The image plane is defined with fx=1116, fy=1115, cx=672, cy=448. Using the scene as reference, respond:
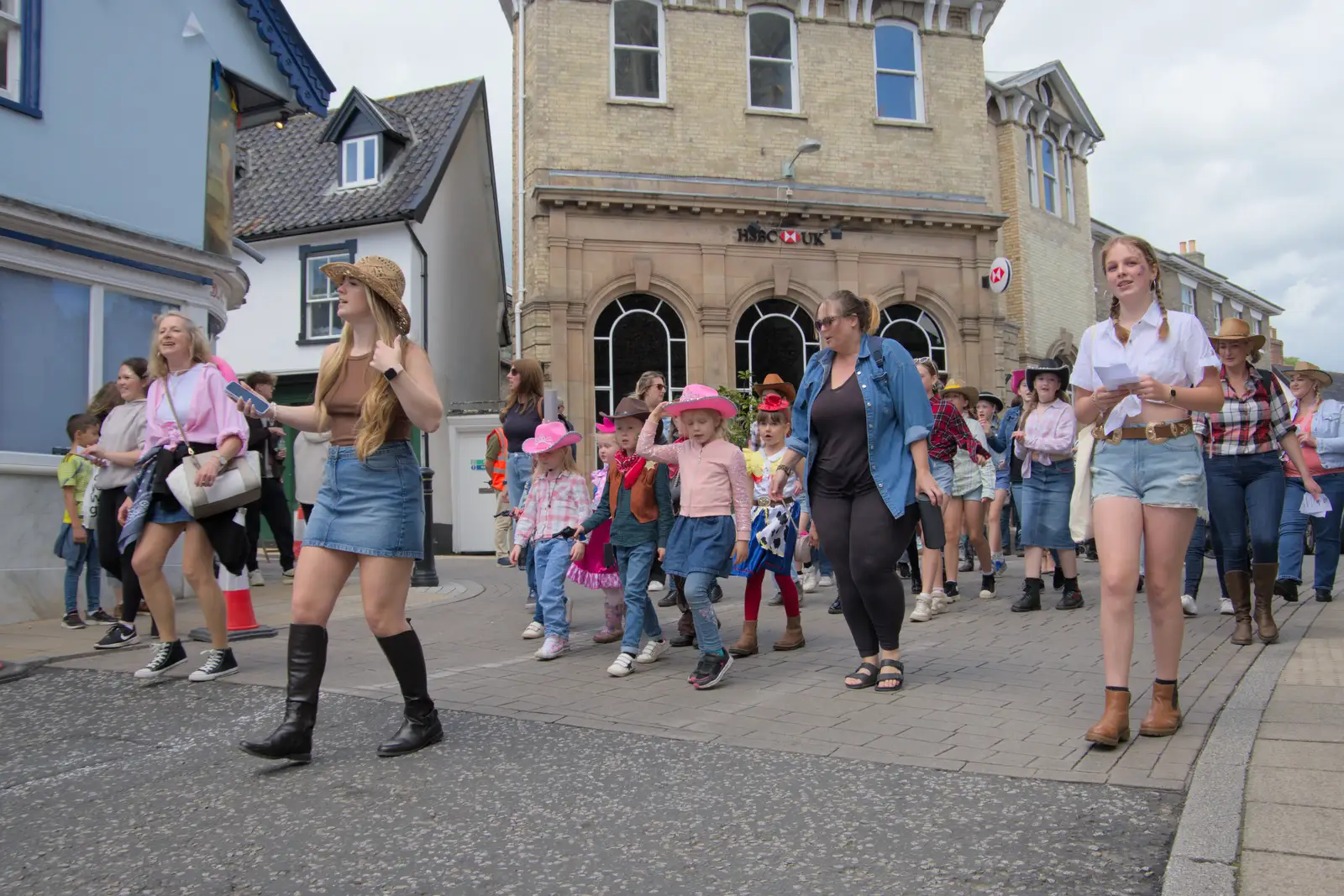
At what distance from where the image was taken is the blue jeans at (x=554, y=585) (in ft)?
21.5

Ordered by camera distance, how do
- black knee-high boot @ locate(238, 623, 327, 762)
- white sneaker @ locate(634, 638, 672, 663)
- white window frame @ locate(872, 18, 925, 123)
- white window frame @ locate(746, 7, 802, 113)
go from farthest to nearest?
white window frame @ locate(872, 18, 925, 123), white window frame @ locate(746, 7, 802, 113), white sneaker @ locate(634, 638, 672, 663), black knee-high boot @ locate(238, 623, 327, 762)

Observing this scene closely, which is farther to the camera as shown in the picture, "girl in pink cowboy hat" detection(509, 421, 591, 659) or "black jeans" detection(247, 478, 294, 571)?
"black jeans" detection(247, 478, 294, 571)

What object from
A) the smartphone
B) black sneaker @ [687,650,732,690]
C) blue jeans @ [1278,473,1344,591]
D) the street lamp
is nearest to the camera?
the smartphone

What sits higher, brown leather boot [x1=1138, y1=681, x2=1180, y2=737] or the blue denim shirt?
the blue denim shirt

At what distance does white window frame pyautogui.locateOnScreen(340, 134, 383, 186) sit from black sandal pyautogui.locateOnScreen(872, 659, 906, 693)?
1952 centimetres

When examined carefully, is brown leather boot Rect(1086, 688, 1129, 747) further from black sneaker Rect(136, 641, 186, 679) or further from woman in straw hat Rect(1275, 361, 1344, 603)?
woman in straw hat Rect(1275, 361, 1344, 603)

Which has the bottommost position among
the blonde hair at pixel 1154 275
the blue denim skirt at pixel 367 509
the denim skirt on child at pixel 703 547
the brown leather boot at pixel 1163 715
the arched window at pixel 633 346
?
the brown leather boot at pixel 1163 715

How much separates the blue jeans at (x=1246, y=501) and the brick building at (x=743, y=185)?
1410 centimetres

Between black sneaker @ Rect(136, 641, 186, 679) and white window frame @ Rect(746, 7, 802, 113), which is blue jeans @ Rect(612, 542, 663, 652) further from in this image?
white window frame @ Rect(746, 7, 802, 113)

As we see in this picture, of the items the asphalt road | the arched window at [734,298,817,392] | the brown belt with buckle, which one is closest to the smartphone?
the asphalt road

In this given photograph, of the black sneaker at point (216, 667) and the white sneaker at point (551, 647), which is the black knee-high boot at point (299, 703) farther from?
the white sneaker at point (551, 647)

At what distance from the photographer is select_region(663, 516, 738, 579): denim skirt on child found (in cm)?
593

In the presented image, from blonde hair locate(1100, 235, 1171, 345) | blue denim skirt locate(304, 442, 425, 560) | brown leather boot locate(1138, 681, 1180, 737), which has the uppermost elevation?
blonde hair locate(1100, 235, 1171, 345)

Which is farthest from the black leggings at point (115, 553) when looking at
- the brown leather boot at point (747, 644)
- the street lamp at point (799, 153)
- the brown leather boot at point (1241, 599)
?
the street lamp at point (799, 153)
